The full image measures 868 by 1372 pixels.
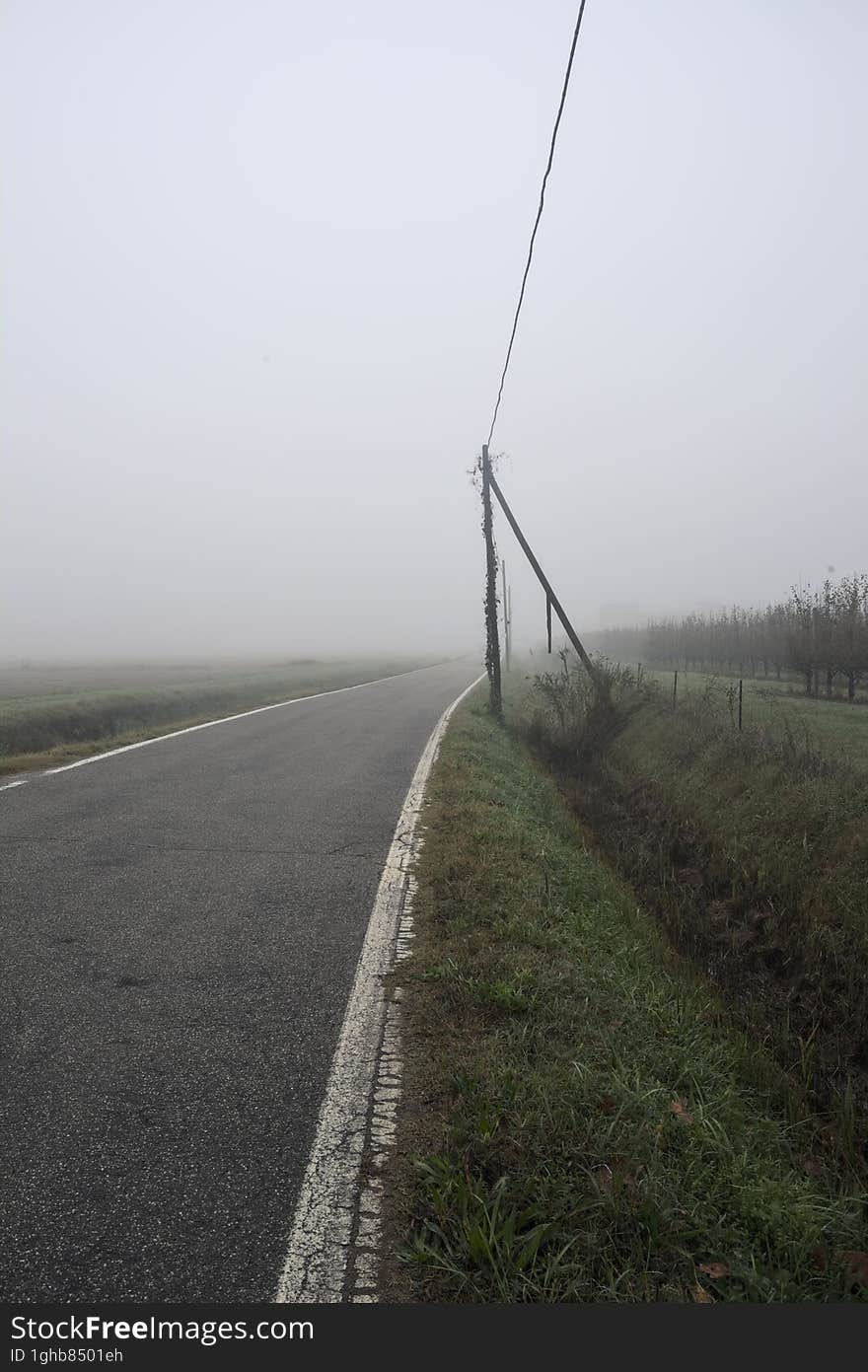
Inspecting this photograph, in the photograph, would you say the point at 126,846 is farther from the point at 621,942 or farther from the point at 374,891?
the point at 621,942

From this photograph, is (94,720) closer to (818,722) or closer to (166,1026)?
(166,1026)

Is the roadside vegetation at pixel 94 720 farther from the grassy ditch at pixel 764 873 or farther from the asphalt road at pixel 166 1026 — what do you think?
the grassy ditch at pixel 764 873

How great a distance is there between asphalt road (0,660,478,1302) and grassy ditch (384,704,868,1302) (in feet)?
1.47

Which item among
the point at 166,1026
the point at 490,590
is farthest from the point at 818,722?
the point at 166,1026

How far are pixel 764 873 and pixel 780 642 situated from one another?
26.2 m

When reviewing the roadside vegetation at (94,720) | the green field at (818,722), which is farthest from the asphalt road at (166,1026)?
the green field at (818,722)

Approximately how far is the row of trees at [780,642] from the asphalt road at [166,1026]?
2095 centimetres

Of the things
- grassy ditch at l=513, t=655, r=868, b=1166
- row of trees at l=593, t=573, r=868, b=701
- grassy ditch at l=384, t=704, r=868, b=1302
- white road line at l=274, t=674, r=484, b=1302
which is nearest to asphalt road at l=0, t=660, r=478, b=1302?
white road line at l=274, t=674, r=484, b=1302

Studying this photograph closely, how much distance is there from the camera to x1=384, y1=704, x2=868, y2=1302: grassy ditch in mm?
1928

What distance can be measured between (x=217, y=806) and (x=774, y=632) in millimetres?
30592

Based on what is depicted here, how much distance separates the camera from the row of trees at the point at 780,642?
22453mm

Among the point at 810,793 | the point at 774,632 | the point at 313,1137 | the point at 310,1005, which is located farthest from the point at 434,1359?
the point at 774,632

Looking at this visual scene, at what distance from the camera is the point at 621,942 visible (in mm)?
4570

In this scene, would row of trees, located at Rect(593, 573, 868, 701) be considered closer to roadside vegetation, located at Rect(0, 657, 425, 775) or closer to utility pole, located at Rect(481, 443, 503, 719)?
utility pole, located at Rect(481, 443, 503, 719)
